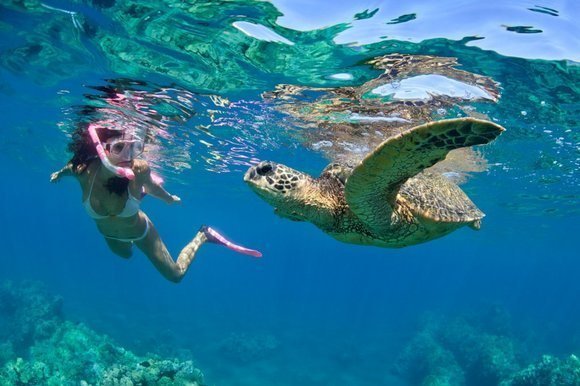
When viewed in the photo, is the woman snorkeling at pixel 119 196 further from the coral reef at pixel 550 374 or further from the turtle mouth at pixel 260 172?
the coral reef at pixel 550 374

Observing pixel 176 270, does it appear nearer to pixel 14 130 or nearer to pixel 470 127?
pixel 470 127

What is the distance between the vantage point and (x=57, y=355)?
12.5 metres

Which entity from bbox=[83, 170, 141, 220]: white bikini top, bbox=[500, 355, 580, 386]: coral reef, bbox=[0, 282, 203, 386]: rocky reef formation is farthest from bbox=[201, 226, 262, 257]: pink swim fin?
bbox=[500, 355, 580, 386]: coral reef

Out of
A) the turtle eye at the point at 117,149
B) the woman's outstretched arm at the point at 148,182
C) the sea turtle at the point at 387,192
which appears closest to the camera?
the sea turtle at the point at 387,192

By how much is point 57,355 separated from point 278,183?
12.3 m

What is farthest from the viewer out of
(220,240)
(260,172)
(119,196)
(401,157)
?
(220,240)

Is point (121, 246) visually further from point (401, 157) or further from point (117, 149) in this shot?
point (401, 157)

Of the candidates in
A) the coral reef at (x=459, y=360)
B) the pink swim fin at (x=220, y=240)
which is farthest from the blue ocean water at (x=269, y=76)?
the pink swim fin at (x=220, y=240)

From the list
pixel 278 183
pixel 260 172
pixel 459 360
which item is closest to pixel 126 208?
pixel 260 172

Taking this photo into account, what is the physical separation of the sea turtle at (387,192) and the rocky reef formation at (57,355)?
5.58m

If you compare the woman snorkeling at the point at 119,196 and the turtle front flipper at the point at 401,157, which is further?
the woman snorkeling at the point at 119,196

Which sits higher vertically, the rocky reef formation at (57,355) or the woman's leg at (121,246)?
the woman's leg at (121,246)

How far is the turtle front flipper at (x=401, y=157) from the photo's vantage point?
114 inches

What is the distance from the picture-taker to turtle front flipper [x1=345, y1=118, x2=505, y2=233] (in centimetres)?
289
